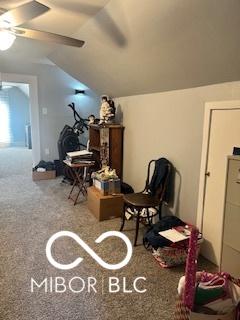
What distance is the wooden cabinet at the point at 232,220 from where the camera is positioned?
175cm

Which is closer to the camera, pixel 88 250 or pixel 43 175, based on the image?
pixel 88 250

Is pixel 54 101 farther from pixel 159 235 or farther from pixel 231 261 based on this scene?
pixel 231 261

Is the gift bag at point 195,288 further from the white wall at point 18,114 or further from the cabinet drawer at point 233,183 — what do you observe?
the white wall at point 18,114

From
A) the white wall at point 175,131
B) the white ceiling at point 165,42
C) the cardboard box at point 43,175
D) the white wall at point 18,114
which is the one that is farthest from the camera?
the white wall at point 18,114

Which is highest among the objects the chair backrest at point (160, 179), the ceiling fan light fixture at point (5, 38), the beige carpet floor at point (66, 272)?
the ceiling fan light fixture at point (5, 38)

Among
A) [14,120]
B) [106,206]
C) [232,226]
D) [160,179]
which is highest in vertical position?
[14,120]

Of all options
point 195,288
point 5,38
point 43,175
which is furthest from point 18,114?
point 195,288

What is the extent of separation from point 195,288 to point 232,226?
2.27 ft

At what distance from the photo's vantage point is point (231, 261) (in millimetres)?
1829

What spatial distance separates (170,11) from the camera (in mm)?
1794

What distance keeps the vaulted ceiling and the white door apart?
13.2 inches

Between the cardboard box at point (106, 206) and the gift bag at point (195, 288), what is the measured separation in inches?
72.8

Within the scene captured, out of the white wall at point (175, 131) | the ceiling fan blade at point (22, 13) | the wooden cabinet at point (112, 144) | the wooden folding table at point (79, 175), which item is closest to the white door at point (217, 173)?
the white wall at point (175, 131)

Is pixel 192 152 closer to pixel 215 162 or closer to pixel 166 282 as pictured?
pixel 215 162
